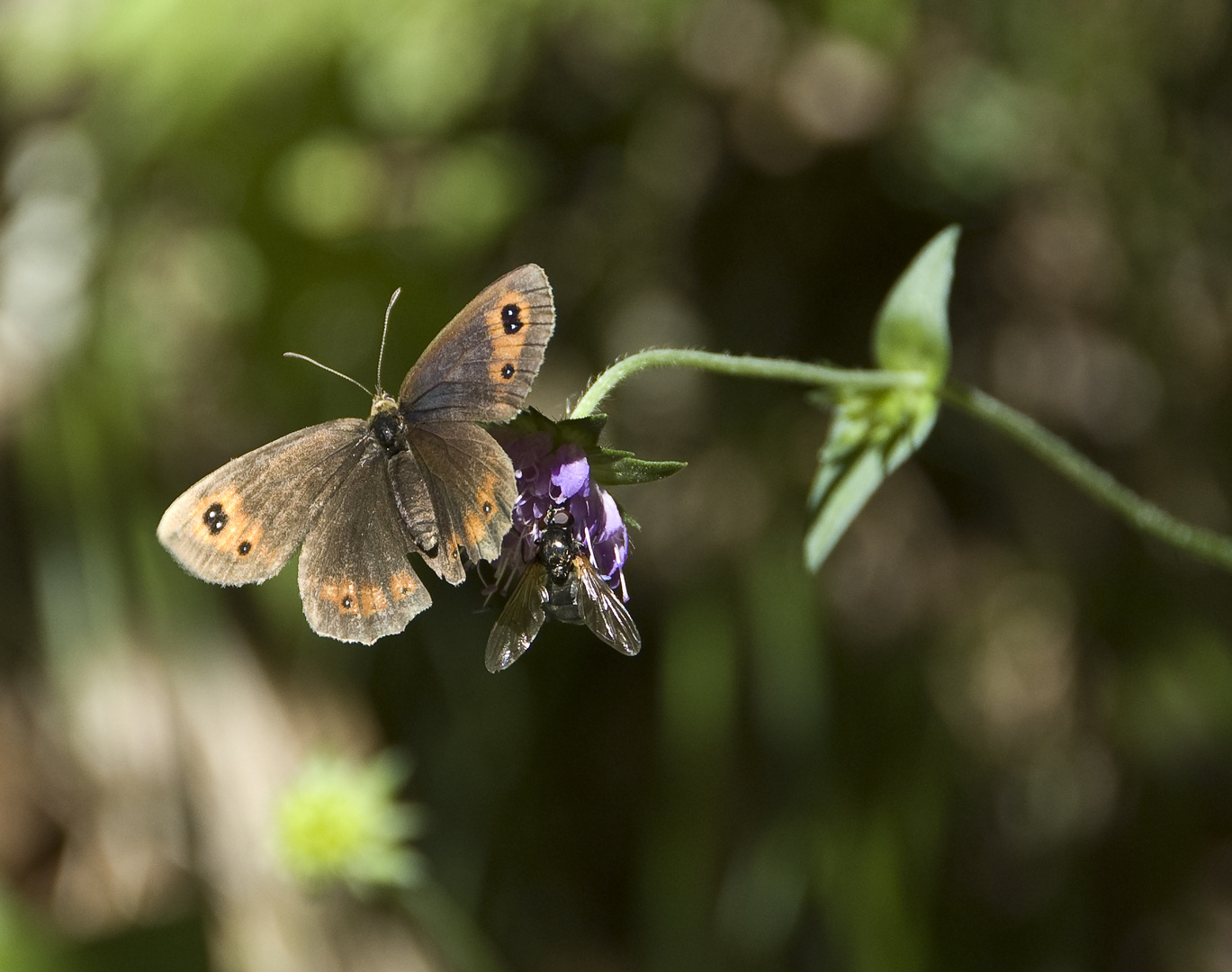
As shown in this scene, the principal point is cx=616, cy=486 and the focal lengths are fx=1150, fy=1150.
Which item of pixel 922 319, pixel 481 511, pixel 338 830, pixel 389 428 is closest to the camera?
pixel 481 511

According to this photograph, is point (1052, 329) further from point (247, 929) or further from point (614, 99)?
point (247, 929)

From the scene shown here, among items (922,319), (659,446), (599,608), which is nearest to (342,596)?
(599,608)

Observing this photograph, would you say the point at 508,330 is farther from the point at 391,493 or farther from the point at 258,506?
the point at 258,506

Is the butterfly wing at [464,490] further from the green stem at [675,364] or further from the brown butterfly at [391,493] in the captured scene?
the green stem at [675,364]

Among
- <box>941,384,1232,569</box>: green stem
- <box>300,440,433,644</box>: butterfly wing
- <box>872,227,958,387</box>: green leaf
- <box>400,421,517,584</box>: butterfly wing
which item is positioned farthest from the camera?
<box>872,227,958,387</box>: green leaf

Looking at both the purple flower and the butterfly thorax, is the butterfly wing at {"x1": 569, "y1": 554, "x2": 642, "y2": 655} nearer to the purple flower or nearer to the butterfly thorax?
the purple flower

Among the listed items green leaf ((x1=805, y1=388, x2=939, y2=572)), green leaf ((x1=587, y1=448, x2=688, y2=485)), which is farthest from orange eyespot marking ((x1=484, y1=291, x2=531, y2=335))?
green leaf ((x1=805, y1=388, x2=939, y2=572))
